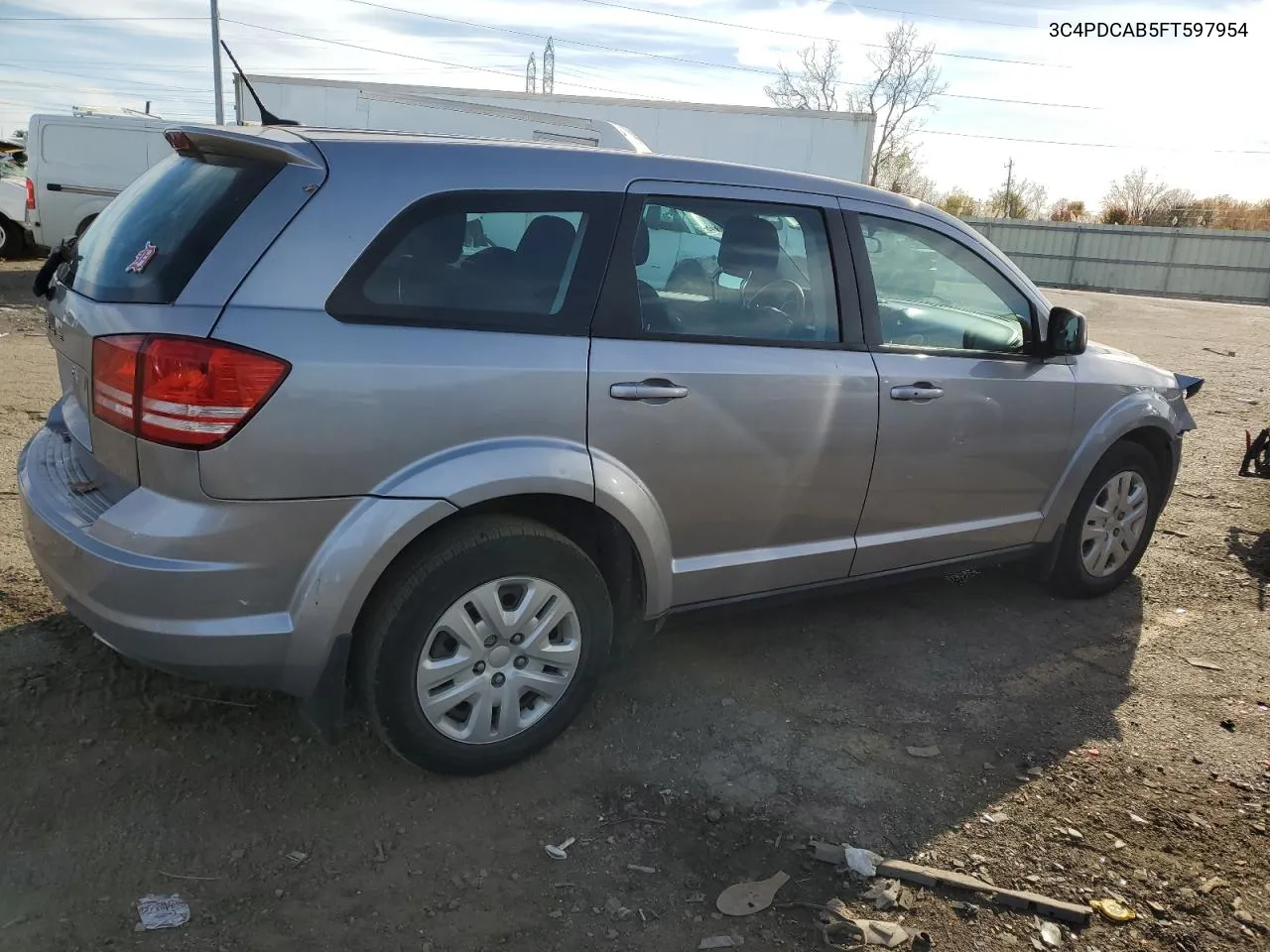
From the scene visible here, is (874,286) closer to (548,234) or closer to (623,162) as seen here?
(623,162)

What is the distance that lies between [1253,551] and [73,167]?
14349 millimetres

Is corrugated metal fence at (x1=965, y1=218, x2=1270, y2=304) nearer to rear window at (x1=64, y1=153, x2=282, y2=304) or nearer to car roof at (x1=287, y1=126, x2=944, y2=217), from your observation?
car roof at (x1=287, y1=126, x2=944, y2=217)

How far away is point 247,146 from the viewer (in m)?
2.71

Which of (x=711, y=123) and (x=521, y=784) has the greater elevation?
(x=711, y=123)

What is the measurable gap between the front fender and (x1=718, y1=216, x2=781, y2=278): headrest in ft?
5.77

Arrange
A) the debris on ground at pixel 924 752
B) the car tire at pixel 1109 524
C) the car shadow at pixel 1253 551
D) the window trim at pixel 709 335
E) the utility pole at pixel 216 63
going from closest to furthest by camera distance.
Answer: the window trim at pixel 709 335 < the debris on ground at pixel 924 752 < the car tire at pixel 1109 524 < the car shadow at pixel 1253 551 < the utility pole at pixel 216 63

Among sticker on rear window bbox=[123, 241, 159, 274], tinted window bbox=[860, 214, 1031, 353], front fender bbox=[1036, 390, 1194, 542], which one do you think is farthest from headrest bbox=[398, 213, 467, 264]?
front fender bbox=[1036, 390, 1194, 542]

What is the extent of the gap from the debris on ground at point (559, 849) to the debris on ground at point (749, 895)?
1.43 feet

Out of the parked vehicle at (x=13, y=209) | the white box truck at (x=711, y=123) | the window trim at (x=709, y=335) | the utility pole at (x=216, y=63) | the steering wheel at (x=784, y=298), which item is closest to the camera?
the window trim at (x=709, y=335)

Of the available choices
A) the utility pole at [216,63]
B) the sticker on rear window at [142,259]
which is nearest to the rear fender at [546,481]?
the sticker on rear window at [142,259]

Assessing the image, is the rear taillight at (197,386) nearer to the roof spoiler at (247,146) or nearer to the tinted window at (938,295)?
the roof spoiler at (247,146)

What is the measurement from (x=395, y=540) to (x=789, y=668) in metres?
1.82

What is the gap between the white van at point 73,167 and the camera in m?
13.4

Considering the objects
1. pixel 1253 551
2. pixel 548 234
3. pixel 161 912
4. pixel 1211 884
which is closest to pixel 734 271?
pixel 548 234
